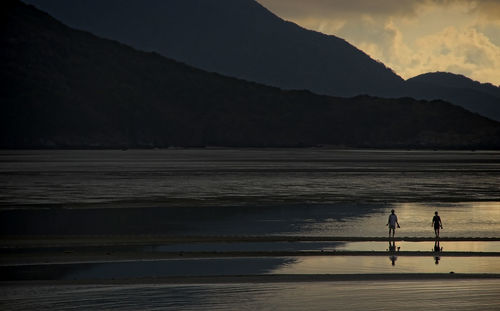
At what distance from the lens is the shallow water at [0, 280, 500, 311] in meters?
22.0

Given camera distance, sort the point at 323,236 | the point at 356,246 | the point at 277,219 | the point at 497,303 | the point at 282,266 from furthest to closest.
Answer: the point at 277,219 → the point at 323,236 → the point at 356,246 → the point at 282,266 → the point at 497,303

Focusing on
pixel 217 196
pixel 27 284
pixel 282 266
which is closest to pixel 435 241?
pixel 282 266

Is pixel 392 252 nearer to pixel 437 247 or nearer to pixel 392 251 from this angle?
pixel 392 251

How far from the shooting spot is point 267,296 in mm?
23438

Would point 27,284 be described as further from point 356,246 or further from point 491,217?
point 491,217

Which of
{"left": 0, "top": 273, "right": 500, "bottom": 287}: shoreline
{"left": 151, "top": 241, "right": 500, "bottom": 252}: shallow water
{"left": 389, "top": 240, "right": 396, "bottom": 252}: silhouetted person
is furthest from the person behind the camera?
{"left": 151, "top": 241, "right": 500, "bottom": 252}: shallow water

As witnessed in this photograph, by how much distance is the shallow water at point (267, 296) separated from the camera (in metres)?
22.0

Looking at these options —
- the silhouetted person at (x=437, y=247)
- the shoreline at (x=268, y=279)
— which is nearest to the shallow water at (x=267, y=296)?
the shoreline at (x=268, y=279)

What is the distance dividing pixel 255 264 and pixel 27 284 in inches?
328

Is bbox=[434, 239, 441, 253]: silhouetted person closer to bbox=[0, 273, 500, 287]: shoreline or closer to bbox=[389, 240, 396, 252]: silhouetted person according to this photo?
bbox=[389, 240, 396, 252]: silhouetted person


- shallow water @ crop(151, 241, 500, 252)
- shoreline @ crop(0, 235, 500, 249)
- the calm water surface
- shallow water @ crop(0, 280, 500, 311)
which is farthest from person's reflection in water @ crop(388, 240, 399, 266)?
shallow water @ crop(0, 280, 500, 311)

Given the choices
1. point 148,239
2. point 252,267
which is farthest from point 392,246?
point 148,239

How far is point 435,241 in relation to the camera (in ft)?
123

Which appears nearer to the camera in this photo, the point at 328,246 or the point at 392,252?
the point at 392,252
